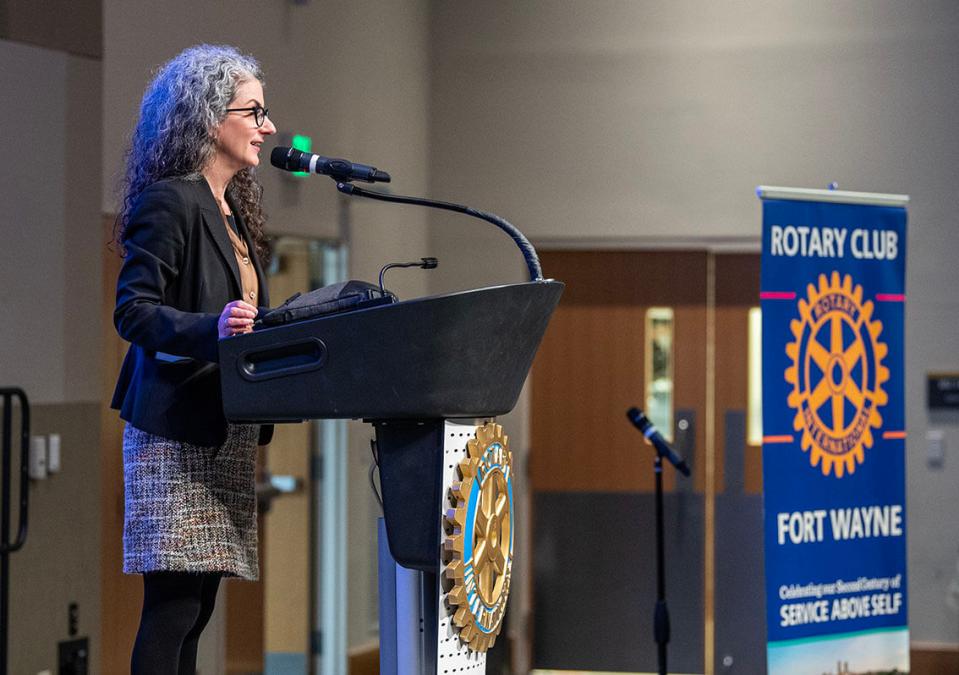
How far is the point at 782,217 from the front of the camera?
12.6 ft

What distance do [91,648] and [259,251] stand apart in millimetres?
2189

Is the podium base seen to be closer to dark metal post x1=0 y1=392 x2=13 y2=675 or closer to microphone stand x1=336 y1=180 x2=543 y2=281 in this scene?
microphone stand x1=336 y1=180 x2=543 y2=281

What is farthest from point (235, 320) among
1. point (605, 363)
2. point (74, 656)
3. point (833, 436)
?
point (605, 363)

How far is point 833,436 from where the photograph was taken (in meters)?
3.93

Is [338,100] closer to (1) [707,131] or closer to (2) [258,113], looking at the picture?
(1) [707,131]

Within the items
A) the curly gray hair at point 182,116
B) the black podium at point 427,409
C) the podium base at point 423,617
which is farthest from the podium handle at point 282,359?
the curly gray hair at point 182,116

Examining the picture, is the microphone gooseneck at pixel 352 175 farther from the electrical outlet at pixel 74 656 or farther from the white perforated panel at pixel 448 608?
the electrical outlet at pixel 74 656

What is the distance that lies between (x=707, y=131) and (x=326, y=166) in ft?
14.1

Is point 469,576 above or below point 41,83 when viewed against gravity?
below

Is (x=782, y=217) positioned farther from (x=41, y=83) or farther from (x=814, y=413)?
(x=41, y=83)

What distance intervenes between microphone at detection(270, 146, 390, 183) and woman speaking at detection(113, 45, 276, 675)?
11cm

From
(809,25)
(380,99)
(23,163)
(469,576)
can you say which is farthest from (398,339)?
(809,25)

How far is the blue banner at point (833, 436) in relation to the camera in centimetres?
382

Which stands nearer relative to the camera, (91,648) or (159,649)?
(159,649)
